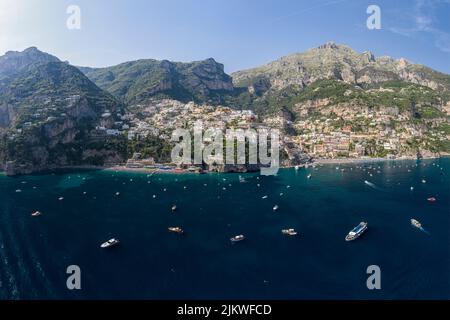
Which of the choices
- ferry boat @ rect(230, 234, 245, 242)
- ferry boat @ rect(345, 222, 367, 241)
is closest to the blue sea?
ferry boat @ rect(230, 234, 245, 242)

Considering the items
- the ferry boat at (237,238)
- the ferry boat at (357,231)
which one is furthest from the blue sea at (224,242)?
the ferry boat at (357,231)

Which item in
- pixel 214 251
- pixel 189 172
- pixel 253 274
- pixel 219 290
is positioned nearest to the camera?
pixel 219 290

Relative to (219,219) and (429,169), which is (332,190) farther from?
(429,169)

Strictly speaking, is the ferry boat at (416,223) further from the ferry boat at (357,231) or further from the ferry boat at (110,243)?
the ferry boat at (110,243)

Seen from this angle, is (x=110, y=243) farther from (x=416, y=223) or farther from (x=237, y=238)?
(x=416, y=223)

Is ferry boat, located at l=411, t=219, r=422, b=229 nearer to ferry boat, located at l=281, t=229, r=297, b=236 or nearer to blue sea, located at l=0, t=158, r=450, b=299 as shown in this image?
blue sea, located at l=0, t=158, r=450, b=299

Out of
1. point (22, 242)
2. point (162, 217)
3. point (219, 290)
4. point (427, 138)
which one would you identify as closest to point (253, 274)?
point (219, 290)
